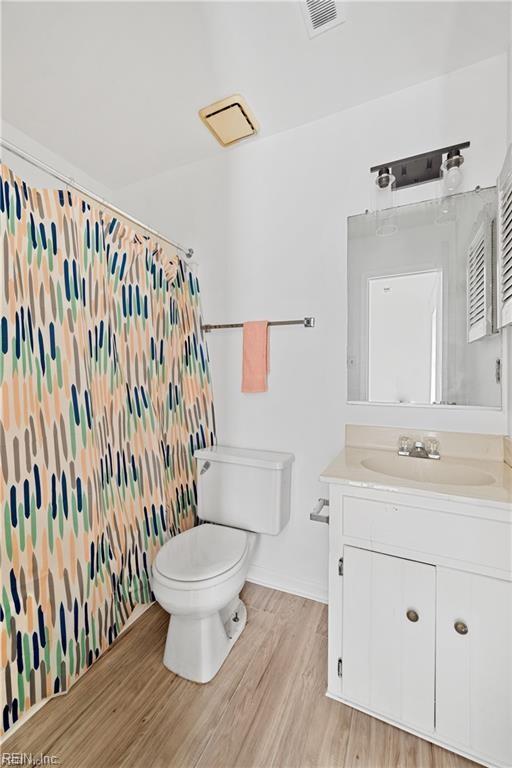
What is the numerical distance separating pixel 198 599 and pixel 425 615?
0.77 metres

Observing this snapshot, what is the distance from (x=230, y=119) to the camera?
5.47 ft

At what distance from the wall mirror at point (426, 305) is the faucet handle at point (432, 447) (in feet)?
0.54

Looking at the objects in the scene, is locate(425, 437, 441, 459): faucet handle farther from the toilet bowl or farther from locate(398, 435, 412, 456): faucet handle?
the toilet bowl

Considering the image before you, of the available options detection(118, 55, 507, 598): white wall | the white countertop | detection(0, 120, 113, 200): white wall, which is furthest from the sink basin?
detection(0, 120, 113, 200): white wall

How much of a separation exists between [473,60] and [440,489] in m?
1.71

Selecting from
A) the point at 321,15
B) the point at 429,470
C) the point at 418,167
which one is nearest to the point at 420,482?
the point at 429,470

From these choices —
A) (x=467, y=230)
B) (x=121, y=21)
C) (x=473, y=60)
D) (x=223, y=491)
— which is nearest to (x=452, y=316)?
(x=467, y=230)

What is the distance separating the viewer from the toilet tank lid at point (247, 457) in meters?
1.62

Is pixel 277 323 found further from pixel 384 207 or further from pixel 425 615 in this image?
pixel 425 615

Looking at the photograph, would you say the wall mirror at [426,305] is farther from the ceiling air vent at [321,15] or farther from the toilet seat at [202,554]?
the toilet seat at [202,554]

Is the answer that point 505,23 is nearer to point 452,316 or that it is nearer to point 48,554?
point 452,316

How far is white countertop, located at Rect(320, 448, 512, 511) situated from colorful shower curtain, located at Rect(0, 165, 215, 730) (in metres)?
0.91

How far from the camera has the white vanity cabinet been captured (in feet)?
3.11

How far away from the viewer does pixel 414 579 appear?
3.43 ft
